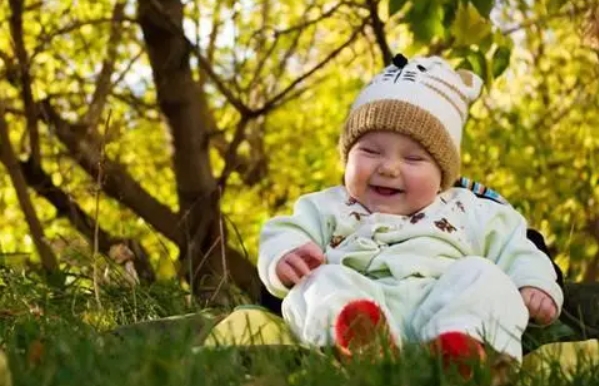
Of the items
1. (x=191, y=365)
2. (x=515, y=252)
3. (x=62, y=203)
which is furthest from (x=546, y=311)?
(x=62, y=203)

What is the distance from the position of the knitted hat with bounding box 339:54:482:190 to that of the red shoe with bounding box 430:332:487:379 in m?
0.80

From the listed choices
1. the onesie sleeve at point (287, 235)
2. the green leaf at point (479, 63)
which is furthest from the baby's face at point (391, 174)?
the green leaf at point (479, 63)

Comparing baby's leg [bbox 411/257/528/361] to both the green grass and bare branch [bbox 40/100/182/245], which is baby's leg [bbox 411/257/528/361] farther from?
bare branch [bbox 40/100/182/245]

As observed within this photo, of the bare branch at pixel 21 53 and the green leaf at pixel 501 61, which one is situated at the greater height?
the bare branch at pixel 21 53

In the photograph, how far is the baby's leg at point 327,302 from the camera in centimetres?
335

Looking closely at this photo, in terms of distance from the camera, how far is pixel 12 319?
3928 millimetres

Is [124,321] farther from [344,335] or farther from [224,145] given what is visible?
[224,145]

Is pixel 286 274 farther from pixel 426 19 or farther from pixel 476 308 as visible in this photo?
pixel 426 19

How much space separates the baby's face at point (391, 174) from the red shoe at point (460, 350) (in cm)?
67

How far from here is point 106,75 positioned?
7.89 meters

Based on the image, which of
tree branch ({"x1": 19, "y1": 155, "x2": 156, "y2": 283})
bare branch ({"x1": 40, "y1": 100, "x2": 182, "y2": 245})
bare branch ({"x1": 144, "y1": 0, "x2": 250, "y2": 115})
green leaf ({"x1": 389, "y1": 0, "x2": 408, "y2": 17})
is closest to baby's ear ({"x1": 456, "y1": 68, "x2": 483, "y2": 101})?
green leaf ({"x1": 389, "y1": 0, "x2": 408, "y2": 17})

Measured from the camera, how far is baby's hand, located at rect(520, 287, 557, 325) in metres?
3.64

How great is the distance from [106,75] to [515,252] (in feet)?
14.6

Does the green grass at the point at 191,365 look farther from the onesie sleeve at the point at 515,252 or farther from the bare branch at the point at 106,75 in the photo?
the bare branch at the point at 106,75
